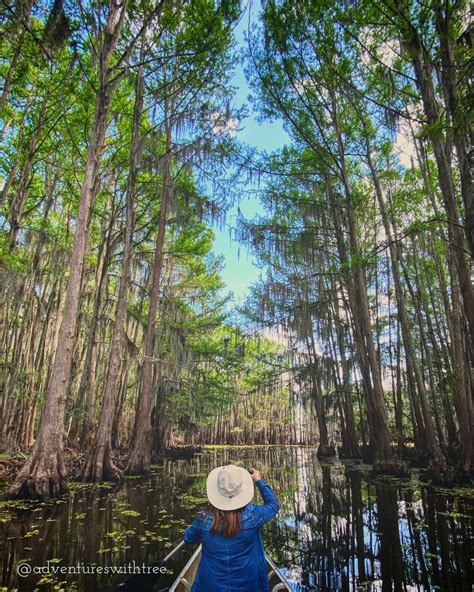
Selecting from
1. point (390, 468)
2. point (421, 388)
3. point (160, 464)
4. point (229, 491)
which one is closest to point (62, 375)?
point (229, 491)

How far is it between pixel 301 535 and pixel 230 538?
3.65m

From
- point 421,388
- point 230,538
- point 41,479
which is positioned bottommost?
point 41,479

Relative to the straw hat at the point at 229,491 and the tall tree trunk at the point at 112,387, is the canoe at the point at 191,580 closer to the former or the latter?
the straw hat at the point at 229,491

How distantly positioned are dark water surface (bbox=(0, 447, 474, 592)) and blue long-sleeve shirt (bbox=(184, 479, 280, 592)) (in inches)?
60.0

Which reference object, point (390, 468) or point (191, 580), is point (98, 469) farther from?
point (390, 468)

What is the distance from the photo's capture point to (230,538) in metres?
2.13

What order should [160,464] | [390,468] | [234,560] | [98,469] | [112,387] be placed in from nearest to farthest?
[234,560] → [98,469] → [390,468] → [112,387] → [160,464]

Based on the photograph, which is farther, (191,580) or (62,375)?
(62,375)

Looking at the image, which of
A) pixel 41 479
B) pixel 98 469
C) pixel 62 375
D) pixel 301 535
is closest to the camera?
pixel 301 535

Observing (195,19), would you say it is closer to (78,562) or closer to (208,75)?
(208,75)

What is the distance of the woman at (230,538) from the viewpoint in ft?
6.89

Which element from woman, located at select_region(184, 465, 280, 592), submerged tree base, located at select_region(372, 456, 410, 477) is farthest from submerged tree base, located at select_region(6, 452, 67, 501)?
submerged tree base, located at select_region(372, 456, 410, 477)

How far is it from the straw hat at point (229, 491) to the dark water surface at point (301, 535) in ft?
6.03

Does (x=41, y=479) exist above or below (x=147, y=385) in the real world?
A: below
